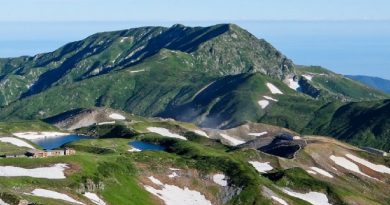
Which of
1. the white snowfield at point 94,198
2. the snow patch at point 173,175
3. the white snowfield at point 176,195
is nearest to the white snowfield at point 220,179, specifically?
the white snowfield at point 176,195

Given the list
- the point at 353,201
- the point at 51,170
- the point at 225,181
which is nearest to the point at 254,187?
the point at 225,181

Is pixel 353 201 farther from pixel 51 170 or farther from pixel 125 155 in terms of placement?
pixel 51 170

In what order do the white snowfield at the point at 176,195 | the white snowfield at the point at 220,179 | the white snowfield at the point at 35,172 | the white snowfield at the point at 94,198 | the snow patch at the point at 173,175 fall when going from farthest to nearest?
the white snowfield at the point at 220,179 → the snow patch at the point at 173,175 → the white snowfield at the point at 176,195 → the white snowfield at the point at 35,172 → the white snowfield at the point at 94,198

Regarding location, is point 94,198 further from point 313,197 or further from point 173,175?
point 313,197

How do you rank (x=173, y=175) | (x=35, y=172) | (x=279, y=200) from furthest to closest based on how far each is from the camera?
(x=173, y=175), (x=279, y=200), (x=35, y=172)

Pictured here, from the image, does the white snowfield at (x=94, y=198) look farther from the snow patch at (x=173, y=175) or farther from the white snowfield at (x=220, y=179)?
the white snowfield at (x=220, y=179)

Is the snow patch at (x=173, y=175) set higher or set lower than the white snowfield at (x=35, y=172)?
lower

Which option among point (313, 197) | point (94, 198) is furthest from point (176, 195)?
point (313, 197)
